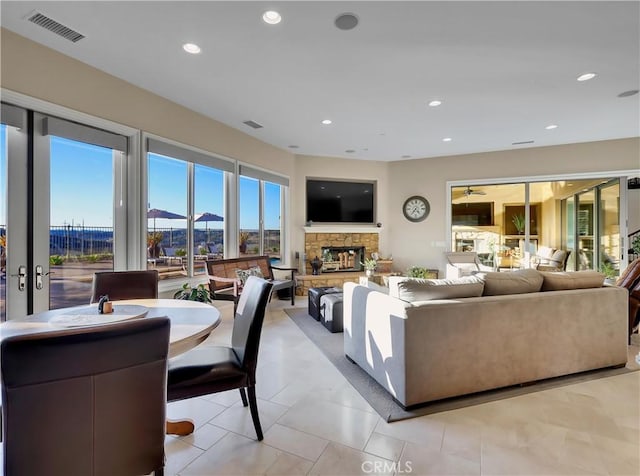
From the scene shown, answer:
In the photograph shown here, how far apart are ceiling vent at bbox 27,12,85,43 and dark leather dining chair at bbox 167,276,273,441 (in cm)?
257

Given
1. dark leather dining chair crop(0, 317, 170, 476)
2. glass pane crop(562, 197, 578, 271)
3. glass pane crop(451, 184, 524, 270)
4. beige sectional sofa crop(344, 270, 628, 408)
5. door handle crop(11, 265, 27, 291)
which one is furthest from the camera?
glass pane crop(451, 184, 524, 270)

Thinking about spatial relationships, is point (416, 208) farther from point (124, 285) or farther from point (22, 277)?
point (22, 277)

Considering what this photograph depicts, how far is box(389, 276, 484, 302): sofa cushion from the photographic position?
91.2 inches

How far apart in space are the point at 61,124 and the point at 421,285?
349cm

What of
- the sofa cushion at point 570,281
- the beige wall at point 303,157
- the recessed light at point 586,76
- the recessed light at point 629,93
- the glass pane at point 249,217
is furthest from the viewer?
the glass pane at point 249,217

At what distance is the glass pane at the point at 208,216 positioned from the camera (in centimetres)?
464

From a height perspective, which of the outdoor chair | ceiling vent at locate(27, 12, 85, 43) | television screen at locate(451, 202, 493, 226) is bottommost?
the outdoor chair

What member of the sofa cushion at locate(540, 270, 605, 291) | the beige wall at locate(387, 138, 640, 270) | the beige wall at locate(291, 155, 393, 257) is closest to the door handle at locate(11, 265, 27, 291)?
the beige wall at locate(291, 155, 393, 257)

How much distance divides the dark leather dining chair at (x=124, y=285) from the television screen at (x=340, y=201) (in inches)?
169

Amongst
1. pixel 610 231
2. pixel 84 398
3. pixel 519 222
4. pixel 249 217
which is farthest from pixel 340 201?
pixel 84 398

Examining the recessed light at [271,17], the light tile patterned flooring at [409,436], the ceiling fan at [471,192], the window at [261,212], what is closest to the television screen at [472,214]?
the ceiling fan at [471,192]

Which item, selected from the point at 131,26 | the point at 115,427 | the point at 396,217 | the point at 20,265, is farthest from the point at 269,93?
the point at 396,217

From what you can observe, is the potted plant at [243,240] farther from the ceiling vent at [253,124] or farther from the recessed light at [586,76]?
the recessed light at [586,76]

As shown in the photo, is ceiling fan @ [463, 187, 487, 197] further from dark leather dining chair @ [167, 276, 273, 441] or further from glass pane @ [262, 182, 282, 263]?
dark leather dining chair @ [167, 276, 273, 441]
